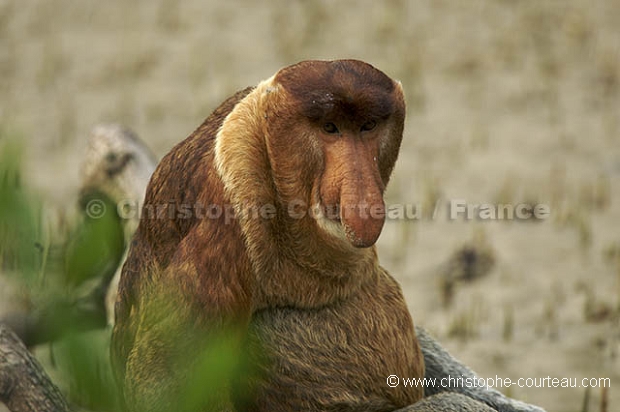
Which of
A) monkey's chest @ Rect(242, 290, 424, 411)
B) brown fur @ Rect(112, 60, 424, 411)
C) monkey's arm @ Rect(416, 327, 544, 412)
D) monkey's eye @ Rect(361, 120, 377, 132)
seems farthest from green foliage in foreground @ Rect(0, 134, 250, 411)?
monkey's arm @ Rect(416, 327, 544, 412)

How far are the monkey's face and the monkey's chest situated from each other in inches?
13.7

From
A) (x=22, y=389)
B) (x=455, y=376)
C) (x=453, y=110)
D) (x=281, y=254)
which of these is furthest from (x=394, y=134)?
(x=453, y=110)

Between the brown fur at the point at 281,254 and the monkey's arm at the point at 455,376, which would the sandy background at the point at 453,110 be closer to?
the monkey's arm at the point at 455,376

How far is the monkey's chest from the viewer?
230 centimetres

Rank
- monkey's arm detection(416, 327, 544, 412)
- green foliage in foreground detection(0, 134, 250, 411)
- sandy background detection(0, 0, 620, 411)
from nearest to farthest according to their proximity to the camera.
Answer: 1. green foliage in foreground detection(0, 134, 250, 411)
2. monkey's arm detection(416, 327, 544, 412)
3. sandy background detection(0, 0, 620, 411)

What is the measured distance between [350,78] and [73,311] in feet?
3.82

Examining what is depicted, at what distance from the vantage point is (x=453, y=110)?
7.54 meters

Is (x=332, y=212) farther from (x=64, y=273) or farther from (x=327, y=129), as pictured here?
(x=64, y=273)

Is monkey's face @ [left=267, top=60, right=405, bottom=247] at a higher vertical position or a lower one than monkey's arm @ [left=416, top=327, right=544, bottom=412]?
higher

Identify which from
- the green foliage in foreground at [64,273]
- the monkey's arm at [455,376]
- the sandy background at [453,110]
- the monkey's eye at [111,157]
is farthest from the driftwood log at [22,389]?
the sandy background at [453,110]

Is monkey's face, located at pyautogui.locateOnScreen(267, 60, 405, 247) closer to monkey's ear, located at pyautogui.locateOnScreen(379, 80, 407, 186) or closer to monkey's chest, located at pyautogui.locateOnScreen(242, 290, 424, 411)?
monkey's ear, located at pyautogui.locateOnScreen(379, 80, 407, 186)

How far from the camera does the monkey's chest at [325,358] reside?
230cm

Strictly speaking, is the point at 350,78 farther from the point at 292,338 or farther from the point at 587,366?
the point at 587,366

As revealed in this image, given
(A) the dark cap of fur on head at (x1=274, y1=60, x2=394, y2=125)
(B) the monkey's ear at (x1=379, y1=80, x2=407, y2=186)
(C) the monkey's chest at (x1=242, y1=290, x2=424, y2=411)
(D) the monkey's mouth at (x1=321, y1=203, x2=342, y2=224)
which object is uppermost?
(A) the dark cap of fur on head at (x1=274, y1=60, x2=394, y2=125)
